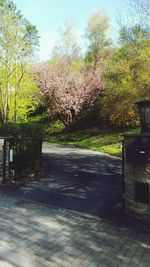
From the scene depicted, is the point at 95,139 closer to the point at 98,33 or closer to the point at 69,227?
the point at 69,227

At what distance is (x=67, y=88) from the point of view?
1008 inches

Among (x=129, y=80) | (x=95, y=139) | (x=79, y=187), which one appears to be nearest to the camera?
(x=79, y=187)

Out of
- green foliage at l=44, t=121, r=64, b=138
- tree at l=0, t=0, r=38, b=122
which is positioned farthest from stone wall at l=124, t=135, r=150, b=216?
green foliage at l=44, t=121, r=64, b=138

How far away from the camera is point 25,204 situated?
7.49m

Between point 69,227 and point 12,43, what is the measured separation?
12984 millimetres

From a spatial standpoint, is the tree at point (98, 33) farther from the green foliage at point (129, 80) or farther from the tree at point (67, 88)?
the green foliage at point (129, 80)

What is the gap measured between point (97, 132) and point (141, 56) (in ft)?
31.4

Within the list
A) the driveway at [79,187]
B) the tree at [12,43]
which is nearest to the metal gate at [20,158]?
the driveway at [79,187]

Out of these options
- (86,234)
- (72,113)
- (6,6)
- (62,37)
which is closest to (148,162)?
(86,234)

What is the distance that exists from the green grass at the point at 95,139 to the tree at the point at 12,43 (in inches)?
254

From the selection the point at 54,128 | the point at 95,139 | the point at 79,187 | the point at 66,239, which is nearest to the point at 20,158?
the point at 79,187

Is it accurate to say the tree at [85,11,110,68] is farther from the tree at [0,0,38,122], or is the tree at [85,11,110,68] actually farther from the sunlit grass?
the tree at [0,0,38,122]

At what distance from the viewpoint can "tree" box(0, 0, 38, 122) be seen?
15.9 meters

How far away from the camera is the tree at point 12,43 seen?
15859mm
